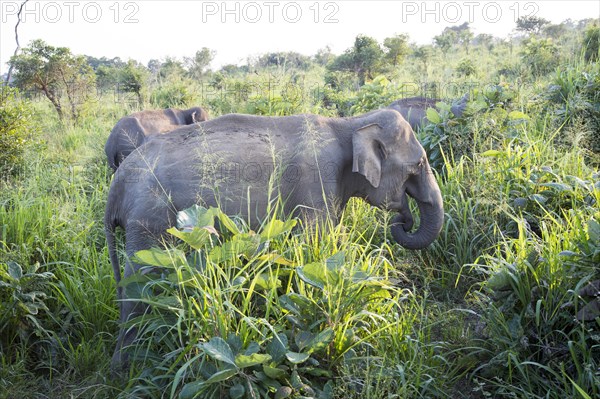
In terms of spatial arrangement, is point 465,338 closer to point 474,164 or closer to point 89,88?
point 474,164

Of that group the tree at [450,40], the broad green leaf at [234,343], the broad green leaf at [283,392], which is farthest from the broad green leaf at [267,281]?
the tree at [450,40]

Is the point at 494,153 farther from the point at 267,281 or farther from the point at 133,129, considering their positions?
the point at 133,129

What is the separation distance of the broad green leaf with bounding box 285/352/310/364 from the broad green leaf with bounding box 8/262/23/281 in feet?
7.82

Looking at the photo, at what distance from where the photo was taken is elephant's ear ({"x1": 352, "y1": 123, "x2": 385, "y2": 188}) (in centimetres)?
478

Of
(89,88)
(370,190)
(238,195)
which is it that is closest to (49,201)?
(238,195)

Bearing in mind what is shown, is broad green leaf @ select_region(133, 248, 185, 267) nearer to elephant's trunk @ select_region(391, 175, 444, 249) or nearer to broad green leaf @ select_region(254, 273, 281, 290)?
broad green leaf @ select_region(254, 273, 281, 290)

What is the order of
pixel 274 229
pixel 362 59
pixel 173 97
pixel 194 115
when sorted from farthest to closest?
pixel 362 59 → pixel 173 97 → pixel 194 115 → pixel 274 229

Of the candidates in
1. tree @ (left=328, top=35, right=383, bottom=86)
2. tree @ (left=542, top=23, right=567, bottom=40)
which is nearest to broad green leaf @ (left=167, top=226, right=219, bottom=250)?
tree @ (left=328, top=35, right=383, bottom=86)

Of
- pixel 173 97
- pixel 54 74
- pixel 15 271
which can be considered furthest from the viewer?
pixel 54 74

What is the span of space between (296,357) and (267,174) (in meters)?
A: 1.78

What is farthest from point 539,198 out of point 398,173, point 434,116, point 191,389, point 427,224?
point 191,389

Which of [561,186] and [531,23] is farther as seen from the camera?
[531,23]

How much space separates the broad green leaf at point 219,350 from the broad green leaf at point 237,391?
0.15m

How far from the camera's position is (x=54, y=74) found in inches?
551
